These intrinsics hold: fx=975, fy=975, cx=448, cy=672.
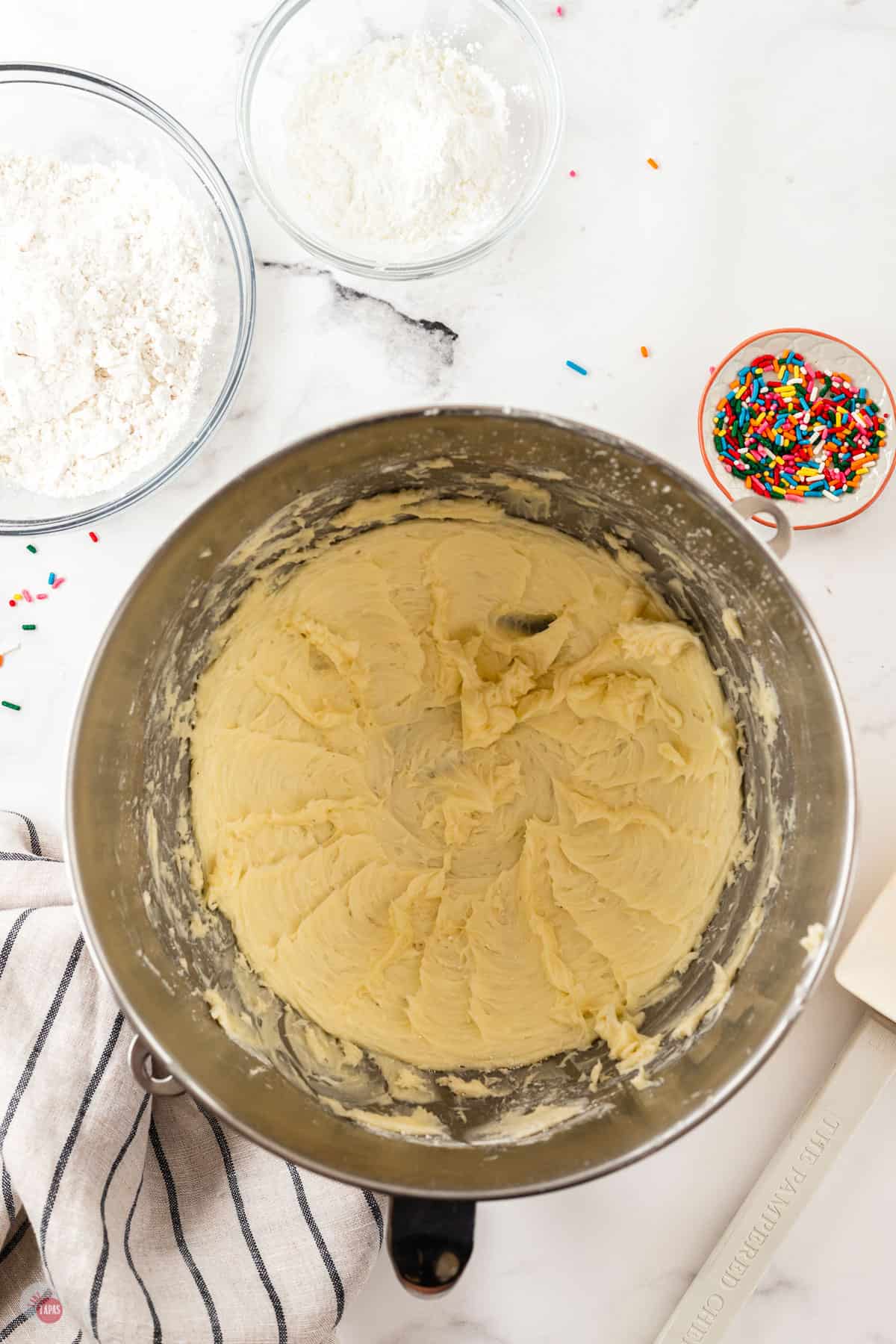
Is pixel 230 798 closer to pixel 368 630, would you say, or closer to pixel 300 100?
pixel 368 630

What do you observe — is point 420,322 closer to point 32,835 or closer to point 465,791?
point 465,791

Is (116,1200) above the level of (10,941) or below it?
below

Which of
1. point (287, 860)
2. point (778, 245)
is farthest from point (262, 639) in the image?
point (778, 245)

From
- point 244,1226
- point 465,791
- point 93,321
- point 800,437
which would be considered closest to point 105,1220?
point 244,1226

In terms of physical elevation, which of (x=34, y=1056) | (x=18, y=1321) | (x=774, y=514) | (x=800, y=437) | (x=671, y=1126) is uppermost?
(x=800, y=437)

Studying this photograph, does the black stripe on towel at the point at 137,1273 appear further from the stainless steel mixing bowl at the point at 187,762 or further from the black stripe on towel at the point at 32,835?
the black stripe on towel at the point at 32,835

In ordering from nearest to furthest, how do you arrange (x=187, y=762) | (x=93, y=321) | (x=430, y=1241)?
(x=430, y=1241) → (x=187, y=762) → (x=93, y=321)

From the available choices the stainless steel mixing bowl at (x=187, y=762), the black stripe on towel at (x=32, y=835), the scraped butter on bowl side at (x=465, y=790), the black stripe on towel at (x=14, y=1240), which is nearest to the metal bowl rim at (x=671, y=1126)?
the stainless steel mixing bowl at (x=187, y=762)
